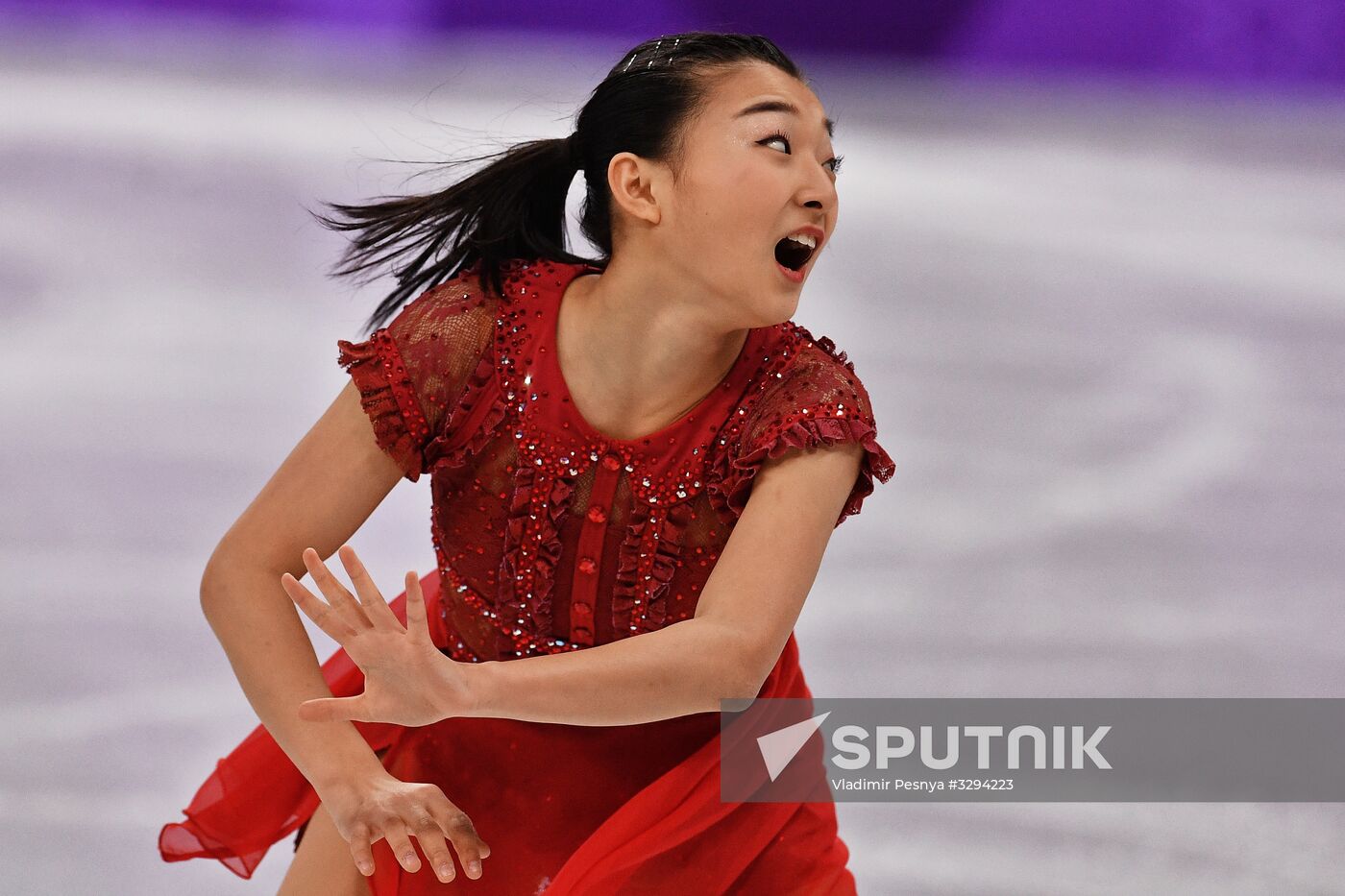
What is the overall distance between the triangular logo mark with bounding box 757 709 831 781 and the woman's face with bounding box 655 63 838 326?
0.52 meters

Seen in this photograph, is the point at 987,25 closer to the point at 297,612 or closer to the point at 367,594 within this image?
the point at 297,612

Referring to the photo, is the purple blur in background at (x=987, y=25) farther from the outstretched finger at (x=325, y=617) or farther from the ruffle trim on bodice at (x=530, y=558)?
the outstretched finger at (x=325, y=617)

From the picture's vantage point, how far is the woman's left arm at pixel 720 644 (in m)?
1.66

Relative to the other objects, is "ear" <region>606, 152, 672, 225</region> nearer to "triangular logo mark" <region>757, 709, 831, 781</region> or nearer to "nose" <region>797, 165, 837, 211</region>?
"nose" <region>797, 165, 837, 211</region>

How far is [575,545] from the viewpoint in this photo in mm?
2053

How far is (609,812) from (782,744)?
0.76 ft

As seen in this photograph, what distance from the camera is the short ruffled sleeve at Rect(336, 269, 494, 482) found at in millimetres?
1987

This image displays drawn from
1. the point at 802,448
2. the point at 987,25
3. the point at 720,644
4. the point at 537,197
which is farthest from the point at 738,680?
the point at 987,25

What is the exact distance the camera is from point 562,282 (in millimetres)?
2137

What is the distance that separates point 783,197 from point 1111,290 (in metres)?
3.08

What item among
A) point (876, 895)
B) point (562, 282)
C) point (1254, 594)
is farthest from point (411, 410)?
point (1254, 594)

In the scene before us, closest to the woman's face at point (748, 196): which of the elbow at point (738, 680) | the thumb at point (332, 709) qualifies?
the elbow at point (738, 680)

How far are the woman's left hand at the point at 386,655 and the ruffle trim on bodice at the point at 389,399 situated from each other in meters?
0.36

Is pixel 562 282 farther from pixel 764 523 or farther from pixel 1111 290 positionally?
pixel 1111 290
